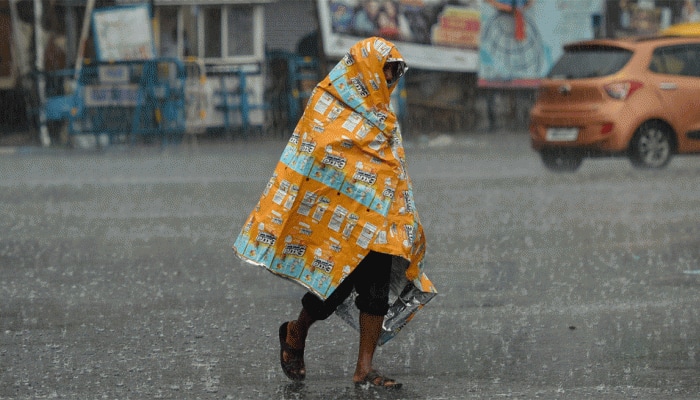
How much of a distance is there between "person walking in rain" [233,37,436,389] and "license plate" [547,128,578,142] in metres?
11.2

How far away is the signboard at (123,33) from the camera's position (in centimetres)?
2456

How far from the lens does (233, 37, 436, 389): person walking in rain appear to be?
19.1 ft

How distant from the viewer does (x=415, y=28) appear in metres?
25.9

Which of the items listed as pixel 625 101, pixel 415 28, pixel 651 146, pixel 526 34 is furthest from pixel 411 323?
pixel 526 34

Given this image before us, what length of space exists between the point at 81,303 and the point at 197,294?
0.73m

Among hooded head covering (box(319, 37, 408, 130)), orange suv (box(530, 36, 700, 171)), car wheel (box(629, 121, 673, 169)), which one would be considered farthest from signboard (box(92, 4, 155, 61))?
hooded head covering (box(319, 37, 408, 130))

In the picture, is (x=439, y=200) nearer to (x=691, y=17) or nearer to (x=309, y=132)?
(x=309, y=132)

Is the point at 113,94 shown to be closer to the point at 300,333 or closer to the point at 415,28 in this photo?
the point at 415,28

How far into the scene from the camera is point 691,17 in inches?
1162

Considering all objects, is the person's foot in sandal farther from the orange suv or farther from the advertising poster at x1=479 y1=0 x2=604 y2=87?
the advertising poster at x1=479 y1=0 x2=604 y2=87

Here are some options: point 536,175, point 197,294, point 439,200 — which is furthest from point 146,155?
point 197,294

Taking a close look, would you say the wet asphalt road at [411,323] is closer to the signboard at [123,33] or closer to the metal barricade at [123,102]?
the metal barricade at [123,102]

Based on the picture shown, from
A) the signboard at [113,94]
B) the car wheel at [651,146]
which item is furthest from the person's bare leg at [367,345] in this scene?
the signboard at [113,94]

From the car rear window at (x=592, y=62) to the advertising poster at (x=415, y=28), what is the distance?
26.7 feet
